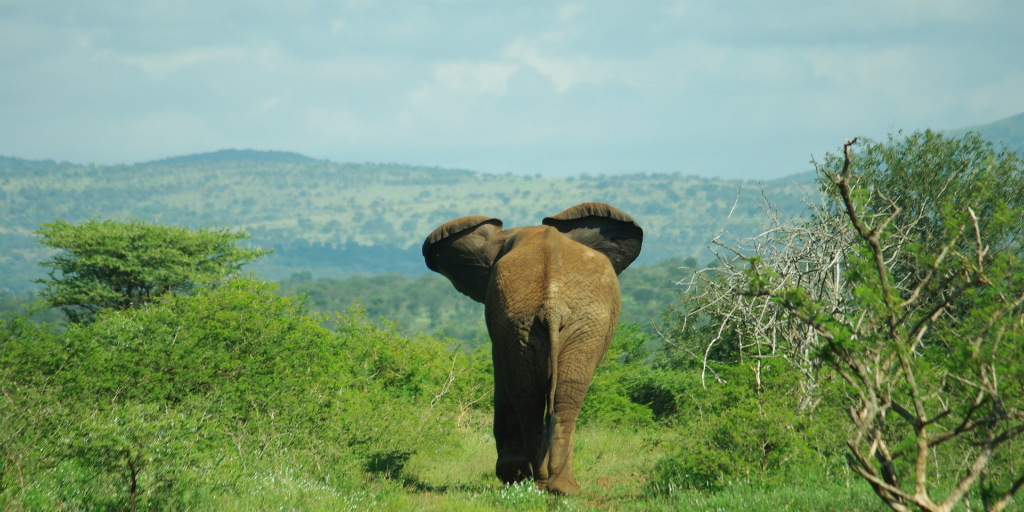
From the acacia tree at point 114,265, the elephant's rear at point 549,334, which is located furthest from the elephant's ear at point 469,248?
the acacia tree at point 114,265

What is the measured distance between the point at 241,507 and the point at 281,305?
250 inches

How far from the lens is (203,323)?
10430mm

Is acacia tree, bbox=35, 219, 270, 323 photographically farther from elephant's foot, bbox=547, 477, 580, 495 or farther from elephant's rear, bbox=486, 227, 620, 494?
elephant's foot, bbox=547, 477, 580, 495

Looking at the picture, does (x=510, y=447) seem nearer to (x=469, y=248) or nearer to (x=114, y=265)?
(x=469, y=248)

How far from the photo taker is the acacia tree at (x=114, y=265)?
2584 cm

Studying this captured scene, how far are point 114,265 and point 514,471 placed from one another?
899 inches

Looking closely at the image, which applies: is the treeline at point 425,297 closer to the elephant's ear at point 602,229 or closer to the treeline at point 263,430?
the treeline at point 263,430

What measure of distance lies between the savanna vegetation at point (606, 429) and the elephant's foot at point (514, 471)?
18 centimetres

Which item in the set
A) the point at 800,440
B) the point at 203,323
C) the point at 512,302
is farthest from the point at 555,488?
the point at 203,323

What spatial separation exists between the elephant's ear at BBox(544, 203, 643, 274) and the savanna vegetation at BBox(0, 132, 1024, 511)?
52.7 inches

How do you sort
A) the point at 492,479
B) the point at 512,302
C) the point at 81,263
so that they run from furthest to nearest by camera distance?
the point at 81,263 < the point at 492,479 < the point at 512,302

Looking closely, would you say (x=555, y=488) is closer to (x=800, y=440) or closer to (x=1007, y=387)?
(x=800, y=440)

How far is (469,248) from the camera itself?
872 cm

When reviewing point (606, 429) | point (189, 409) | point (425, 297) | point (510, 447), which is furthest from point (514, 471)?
point (425, 297)
